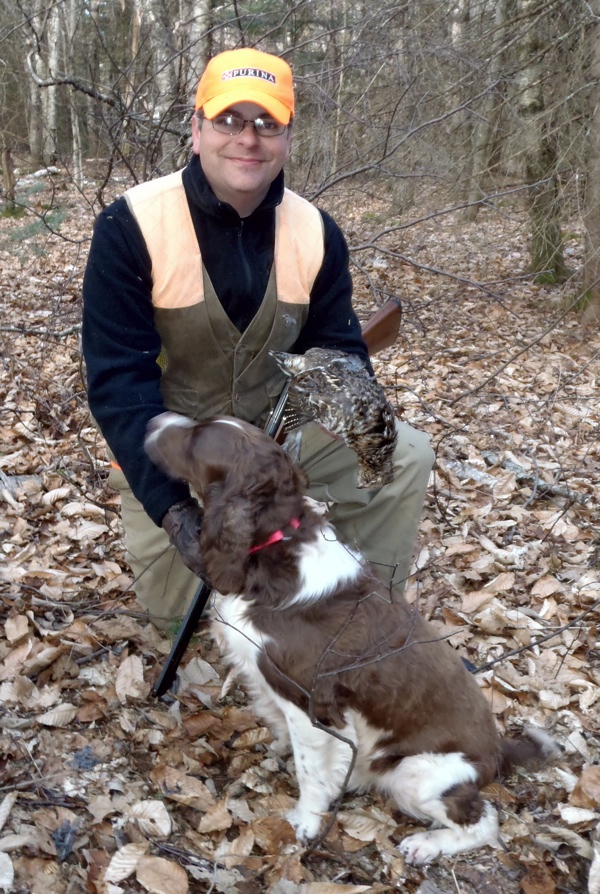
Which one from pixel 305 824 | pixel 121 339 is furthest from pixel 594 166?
pixel 305 824

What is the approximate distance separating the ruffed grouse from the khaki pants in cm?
25

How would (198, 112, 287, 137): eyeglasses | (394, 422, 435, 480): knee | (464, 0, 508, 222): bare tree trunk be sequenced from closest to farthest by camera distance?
(198, 112, 287, 137): eyeglasses
(394, 422, 435, 480): knee
(464, 0, 508, 222): bare tree trunk

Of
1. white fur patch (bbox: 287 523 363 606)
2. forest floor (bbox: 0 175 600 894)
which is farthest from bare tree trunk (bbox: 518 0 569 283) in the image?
white fur patch (bbox: 287 523 363 606)

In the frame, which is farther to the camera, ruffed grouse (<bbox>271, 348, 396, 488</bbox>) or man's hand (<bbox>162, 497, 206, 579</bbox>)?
ruffed grouse (<bbox>271, 348, 396, 488</bbox>)

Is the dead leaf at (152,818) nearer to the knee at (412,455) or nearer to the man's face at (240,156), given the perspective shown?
the knee at (412,455)

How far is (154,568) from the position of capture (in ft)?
13.9

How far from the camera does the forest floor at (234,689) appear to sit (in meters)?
2.96

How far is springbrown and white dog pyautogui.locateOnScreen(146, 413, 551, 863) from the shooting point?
→ 3002 mm

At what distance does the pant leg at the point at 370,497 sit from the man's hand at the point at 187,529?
3.24ft

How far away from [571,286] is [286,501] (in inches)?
385

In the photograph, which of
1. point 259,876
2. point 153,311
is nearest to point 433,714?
point 259,876

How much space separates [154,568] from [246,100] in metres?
2.46

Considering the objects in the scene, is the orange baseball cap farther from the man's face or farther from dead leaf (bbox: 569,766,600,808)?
dead leaf (bbox: 569,766,600,808)

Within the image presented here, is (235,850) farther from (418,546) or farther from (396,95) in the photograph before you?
(396,95)
